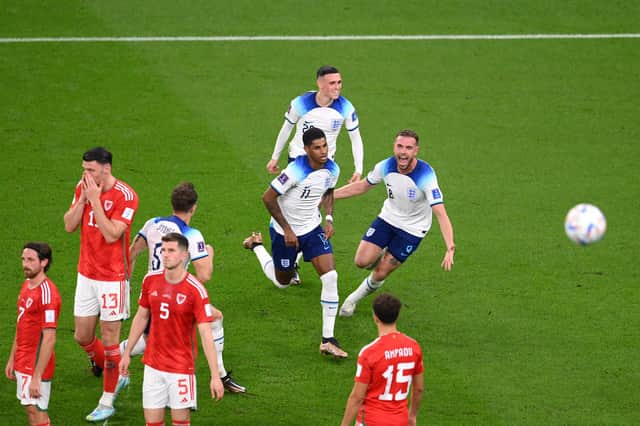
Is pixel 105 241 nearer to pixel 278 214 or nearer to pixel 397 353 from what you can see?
pixel 278 214

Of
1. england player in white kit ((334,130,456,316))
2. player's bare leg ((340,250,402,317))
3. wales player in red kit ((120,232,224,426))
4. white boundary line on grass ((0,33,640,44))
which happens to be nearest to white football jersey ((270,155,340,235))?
england player in white kit ((334,130,456,316))

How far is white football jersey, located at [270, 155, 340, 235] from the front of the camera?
1115 cm

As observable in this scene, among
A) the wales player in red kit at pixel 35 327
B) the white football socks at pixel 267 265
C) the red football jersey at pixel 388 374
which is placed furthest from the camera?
the white football socks at pixel 267 265

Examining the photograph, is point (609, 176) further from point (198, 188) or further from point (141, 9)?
point (141, 9)

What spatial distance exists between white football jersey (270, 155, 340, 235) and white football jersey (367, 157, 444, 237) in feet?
2.16

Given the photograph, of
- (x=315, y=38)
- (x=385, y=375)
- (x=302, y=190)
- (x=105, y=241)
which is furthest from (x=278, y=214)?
(x=315, y=38)

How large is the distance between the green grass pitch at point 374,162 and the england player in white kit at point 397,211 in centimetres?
73

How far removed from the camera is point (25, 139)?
17.1 m

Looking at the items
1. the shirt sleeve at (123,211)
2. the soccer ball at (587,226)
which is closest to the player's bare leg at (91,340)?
the shirt sleeve at (123,211)

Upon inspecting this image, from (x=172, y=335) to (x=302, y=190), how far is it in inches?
124

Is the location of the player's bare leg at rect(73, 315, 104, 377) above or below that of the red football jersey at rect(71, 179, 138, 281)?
below

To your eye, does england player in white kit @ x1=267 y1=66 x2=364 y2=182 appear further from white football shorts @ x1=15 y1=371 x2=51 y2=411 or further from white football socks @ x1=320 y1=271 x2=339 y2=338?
white football shorts @ x1=15 y1=371 x2=51 y2=411

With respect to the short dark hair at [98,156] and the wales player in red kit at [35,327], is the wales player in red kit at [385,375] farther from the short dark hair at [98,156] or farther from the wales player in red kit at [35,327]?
the short dark hair at [98,156]

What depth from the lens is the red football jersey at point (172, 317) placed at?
27.7 feet
